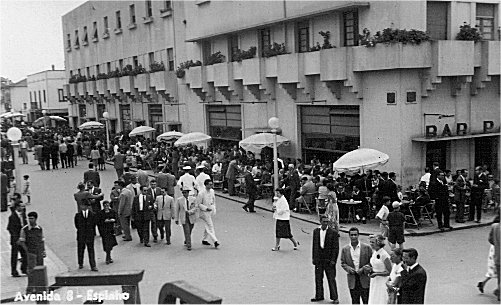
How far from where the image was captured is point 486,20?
759 inches

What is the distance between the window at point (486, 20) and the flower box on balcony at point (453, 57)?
1755mm

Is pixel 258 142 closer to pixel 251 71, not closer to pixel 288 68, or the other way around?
pixel 288 68

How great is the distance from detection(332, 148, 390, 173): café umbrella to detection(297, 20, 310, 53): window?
6.95 meters

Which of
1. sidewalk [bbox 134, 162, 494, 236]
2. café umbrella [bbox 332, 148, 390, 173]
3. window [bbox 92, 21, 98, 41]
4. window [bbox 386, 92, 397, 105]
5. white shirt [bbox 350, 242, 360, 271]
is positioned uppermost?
window [bbox 92, 21, 98, 41]

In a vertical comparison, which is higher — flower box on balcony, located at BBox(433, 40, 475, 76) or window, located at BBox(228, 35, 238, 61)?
window, located at BBox(228, 35, 238, 61)

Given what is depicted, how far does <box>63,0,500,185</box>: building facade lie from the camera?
18.0 m

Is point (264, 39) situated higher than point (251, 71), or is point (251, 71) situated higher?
point (264, 39)

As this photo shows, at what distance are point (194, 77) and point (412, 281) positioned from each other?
2269 centimetres

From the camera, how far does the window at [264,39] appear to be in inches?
967

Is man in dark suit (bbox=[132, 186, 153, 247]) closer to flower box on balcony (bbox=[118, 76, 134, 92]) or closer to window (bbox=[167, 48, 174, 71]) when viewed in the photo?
window (bbox=[167, 48, 174, 71])

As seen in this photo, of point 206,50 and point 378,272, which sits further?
point 206,50

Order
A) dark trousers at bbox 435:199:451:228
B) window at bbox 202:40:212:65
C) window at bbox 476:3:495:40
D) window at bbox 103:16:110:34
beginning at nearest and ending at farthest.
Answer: dark trousers at bbox 435:199:451:228, window at bbox 476:3:495:40, window at bbox 202:40:212:65, window at bbox 103:16:110:34

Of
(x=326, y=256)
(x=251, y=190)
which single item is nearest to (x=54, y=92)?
(x=251, y=190)

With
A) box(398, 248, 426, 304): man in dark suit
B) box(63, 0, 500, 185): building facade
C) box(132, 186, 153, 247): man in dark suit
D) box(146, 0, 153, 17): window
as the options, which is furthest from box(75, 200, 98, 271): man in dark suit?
box(146, 0, 153, 17): window
